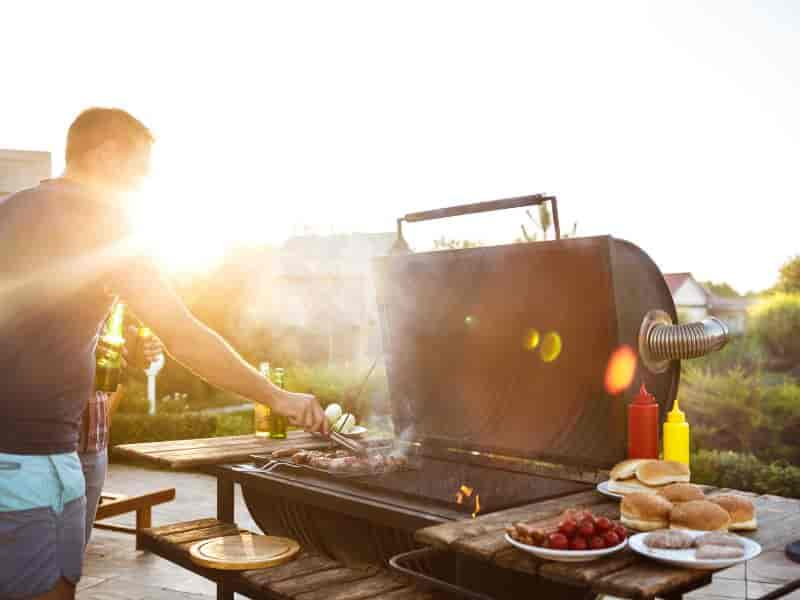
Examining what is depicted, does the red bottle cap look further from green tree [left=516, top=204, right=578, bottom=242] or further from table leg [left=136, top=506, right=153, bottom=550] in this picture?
table leg [left=136, top=506, right=153, bottom=550]

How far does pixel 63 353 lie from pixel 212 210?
13.4m

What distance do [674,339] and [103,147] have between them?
2.01 meters

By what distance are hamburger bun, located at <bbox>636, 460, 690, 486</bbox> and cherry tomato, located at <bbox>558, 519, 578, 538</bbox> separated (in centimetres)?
63

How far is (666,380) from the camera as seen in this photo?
3.13 metres

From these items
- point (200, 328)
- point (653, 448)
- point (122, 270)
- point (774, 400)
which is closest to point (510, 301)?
point (653, 448)

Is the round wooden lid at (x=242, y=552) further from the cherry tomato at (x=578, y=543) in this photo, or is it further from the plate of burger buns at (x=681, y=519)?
the cherry tomato at (x=578, y=543)

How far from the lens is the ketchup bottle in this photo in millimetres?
2818

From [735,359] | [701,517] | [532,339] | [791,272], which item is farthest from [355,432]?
[791,272]

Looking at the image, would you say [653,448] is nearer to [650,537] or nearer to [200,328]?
[650,537]

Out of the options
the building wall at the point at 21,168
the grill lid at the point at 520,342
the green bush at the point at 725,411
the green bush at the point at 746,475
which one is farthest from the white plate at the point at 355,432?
the building wall at the point at 21,168

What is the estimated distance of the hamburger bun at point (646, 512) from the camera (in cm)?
218

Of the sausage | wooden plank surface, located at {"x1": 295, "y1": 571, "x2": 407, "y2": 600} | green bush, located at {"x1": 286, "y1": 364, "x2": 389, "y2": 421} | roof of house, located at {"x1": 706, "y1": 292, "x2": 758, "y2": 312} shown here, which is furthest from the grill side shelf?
roof of house, located at {"x1": 706, "y1": 292, "x2": 758, "y2": 312}

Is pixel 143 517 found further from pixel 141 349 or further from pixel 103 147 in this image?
pixel 103 147

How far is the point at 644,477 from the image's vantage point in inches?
100
